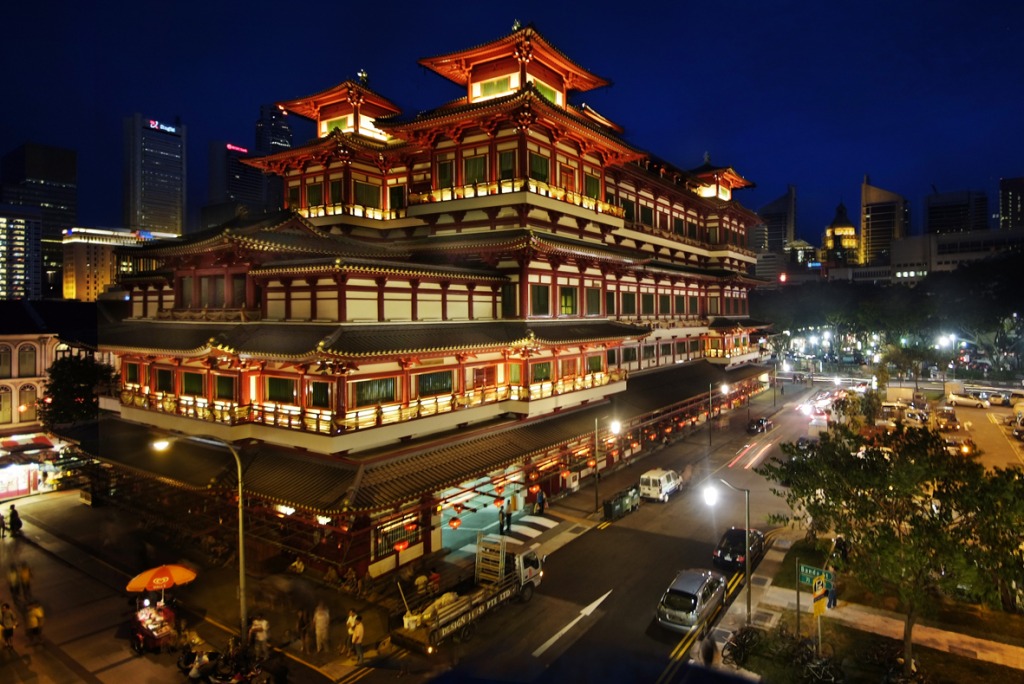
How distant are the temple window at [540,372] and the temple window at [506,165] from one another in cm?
1097

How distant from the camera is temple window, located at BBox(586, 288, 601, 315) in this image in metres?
40.7

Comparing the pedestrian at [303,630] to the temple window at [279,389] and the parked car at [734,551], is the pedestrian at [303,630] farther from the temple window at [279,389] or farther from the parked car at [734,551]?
the parked car at [734,551]

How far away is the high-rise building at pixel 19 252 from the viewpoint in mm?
154250

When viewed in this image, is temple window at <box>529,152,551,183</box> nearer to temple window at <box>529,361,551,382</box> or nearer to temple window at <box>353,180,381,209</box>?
temple window at <box>529,361,551,382</box>

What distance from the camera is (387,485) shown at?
24.3m

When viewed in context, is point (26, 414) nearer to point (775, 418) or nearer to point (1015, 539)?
point (1015, 539)

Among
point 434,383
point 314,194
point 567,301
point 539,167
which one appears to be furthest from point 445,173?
point 434,383

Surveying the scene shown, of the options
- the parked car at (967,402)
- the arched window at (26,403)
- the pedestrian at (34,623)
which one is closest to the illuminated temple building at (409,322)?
the pedestrian at (34,623)

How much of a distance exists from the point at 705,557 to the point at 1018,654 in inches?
454

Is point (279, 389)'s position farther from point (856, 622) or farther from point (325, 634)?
point (856, 622)

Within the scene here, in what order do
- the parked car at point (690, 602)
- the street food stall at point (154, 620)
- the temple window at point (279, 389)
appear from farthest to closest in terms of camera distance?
1. the temple window at point (279, 389)
2. the parked car at point (690, 602)
3. the street food stall at point (154, 620)

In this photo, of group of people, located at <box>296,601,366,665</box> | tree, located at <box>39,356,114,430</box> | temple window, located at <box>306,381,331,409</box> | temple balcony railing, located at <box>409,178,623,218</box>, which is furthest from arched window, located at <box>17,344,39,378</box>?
group of people, located at <box>296,601,366,665</box>

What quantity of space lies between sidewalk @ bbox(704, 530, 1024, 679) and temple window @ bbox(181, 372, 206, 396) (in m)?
25.9

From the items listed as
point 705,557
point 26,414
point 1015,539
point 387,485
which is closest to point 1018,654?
point 1015,539
